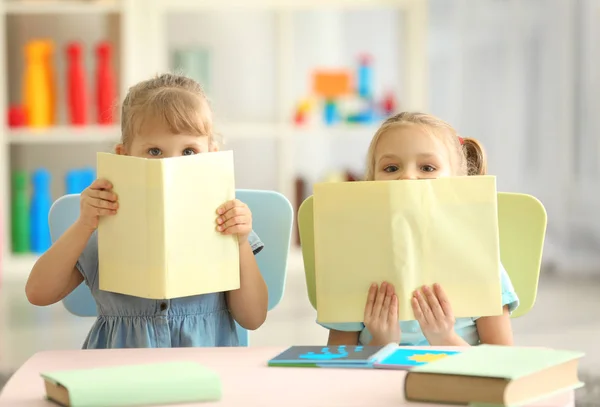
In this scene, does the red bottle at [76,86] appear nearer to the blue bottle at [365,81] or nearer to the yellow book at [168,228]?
the blue bottle at [365,81]

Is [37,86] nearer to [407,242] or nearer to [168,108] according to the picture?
[168,108]

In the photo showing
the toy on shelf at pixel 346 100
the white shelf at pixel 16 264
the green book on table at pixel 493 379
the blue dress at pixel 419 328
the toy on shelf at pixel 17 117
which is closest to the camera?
the green book on table at pixel 493 379

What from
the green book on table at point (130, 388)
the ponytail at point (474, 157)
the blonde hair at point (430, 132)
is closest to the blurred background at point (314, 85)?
the ponytail at point (474, 157)

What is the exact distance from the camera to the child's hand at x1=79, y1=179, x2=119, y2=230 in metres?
1.14

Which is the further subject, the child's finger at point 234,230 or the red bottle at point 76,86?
the red bottle at point 76,86

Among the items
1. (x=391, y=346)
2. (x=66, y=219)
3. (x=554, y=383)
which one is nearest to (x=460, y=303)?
(x=391, y=346)

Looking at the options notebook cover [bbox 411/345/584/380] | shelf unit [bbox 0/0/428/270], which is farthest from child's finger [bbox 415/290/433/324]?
shelf unit [bbox 0/0/428/270]

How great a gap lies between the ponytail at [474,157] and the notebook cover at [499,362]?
622 mm

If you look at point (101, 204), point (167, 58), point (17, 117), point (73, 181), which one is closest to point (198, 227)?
point (101, 204)

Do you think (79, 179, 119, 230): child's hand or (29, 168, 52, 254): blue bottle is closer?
(79, 179, 119, 230): child's hand

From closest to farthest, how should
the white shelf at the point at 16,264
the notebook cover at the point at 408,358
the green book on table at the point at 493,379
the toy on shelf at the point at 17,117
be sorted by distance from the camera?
the green book on table at the point at 493,379 < the notebook cover at the point at 408,358 < the white shelf at the point at 16,264 < the toy on shelf at the point at 17,117

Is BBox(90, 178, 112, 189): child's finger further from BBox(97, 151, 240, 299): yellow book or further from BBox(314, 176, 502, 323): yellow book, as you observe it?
BBox(314, 176, 502, 323): yellow book

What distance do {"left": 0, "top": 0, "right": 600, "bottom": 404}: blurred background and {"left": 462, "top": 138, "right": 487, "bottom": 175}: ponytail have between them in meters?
2.25

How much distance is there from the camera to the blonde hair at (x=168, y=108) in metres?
1.37
